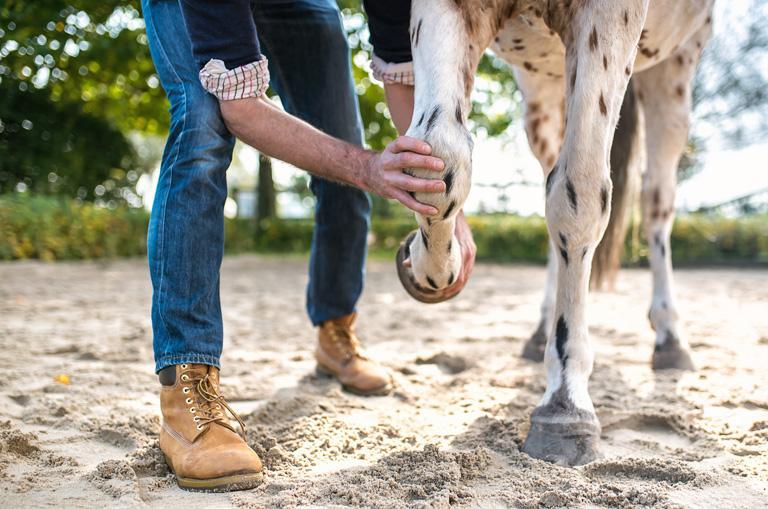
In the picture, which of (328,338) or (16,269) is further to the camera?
(16,269)

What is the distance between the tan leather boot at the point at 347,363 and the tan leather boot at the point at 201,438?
0.68m

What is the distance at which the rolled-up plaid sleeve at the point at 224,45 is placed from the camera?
1636mm

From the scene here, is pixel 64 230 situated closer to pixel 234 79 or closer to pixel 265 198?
pixel 265 198

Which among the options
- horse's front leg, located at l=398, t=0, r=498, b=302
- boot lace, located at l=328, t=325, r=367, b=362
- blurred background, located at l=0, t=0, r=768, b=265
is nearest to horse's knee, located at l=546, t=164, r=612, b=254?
horse's front leg, located at l=398, t=0, r=498, b=302

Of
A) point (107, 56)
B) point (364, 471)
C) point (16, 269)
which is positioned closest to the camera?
point (364, 471)

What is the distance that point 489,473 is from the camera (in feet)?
5.21

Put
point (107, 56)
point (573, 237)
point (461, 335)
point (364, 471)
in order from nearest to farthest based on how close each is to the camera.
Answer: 1. point (364, 471)
2. point (573, 237)
3. point (461, 335)
4. point (107, 56)

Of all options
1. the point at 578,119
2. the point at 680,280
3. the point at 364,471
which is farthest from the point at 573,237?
the point at 680,280

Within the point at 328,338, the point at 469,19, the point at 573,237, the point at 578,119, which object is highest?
the point at 469,19

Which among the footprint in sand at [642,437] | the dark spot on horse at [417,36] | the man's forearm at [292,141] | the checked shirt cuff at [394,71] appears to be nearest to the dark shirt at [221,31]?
the man's forearm at [292,141]

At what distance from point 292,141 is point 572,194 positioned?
0.75 meters

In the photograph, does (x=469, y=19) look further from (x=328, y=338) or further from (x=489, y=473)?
(x=328, y=338)

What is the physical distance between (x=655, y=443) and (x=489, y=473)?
0.53 meters

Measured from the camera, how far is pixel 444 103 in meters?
1.64
